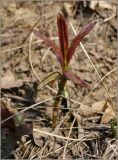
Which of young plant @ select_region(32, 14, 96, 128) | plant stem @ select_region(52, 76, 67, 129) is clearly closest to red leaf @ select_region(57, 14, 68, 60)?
young plant @ select_region(32, 14, 96, 128)

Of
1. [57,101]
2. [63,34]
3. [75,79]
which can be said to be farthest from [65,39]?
[57,101]

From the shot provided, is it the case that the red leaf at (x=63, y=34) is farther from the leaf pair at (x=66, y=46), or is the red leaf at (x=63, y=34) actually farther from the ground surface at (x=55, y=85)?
the ground surface at (x=55, y=85)

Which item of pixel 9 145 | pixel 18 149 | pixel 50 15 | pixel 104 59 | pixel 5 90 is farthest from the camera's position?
pixel 50 15

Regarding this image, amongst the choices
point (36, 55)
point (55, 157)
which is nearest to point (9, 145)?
point (55, 157)

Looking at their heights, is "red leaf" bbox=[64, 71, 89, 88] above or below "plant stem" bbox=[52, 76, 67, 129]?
above

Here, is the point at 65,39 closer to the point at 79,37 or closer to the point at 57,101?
the point at 79,37

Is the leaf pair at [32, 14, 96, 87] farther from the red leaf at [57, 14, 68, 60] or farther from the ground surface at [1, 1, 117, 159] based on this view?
the ground surface at [1, 1, 117, 159]

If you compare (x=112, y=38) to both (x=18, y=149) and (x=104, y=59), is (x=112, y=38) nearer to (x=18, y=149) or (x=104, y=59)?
(x=104, y=59)

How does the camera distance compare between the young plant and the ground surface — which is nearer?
the young plant
